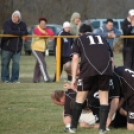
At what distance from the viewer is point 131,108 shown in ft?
29.2

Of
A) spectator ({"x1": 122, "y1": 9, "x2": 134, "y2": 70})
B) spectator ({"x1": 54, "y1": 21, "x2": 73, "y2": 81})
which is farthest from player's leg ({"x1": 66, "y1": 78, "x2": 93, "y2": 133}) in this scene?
spectator ({"x1": 54, "y1": 21, "x2": 73, "y2": 81})

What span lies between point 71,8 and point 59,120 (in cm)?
2954

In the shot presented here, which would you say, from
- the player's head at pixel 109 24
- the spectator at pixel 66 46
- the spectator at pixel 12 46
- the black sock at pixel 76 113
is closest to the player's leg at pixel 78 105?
the black sock at pixel 76 113

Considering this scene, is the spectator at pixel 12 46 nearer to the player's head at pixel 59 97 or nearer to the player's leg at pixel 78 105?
the player's head at pixel 59 97

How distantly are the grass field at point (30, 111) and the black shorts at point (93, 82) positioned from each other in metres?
0.63

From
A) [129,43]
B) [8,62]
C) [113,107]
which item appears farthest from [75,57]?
[8,62]

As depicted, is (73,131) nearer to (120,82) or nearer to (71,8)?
(120,82)

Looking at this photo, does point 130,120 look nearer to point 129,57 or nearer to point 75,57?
point 75,57

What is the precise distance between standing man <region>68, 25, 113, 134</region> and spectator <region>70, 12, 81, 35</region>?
8441 millimetres

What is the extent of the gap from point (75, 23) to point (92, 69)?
29.3 feet

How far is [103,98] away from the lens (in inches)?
329

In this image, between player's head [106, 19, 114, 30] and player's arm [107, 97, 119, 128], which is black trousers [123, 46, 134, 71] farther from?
player's arm [107, 97, 119, 128]

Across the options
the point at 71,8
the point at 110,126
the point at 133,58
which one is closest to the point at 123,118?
the point at 110,126

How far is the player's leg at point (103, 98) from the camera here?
8320 mm
